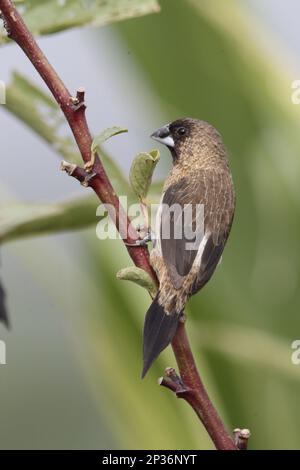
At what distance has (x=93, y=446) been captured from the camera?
9.91 ft

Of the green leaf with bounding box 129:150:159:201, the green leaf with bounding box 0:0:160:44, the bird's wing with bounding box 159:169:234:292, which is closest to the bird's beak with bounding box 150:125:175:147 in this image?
the bird's wing with bounding box 159:169:234:292

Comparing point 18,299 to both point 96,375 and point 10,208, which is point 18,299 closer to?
point 96,375

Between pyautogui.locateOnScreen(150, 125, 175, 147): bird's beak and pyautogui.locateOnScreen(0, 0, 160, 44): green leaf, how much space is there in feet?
1.02

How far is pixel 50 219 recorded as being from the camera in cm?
154

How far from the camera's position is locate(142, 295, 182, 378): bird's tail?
1132mm

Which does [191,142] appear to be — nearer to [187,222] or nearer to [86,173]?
[187,222]

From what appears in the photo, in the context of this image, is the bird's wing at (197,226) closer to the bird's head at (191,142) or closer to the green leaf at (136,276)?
the bird's head at (191,142)

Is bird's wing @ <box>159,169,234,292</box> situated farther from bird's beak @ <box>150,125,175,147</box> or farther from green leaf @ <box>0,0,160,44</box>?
green leaf @ <box>0,0,160,44</box>

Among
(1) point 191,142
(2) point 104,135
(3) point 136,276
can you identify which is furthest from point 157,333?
(1) point 191,142

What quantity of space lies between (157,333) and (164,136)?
2.58 ft

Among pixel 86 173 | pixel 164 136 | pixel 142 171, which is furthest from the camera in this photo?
pixel 164 136

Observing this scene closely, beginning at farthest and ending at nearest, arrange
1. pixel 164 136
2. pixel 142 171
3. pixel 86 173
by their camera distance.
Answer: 1. pixel 164 136
2. pixel 142 171
3. pixel 86 173

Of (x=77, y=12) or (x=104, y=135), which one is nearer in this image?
(x=104, y=135)

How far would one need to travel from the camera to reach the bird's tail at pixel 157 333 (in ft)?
3.71
